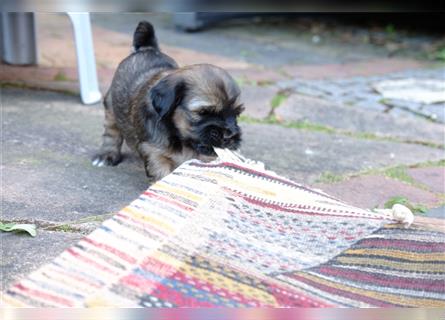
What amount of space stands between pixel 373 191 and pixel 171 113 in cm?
109

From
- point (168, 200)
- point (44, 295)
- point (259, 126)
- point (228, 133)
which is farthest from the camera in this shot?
point (259, 126)

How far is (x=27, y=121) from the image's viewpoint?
4.24 m

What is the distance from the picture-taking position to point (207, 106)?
3.13 metres

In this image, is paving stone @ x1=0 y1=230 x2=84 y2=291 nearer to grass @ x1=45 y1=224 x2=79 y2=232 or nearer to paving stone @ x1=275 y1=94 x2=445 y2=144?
grass @ x1=45 y1=224 x2=79 y2=232

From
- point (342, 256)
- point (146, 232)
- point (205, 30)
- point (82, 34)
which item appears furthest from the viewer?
point (205, 30)

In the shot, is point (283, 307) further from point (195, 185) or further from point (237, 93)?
point (237, 93)

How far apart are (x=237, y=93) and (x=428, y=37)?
489 cm

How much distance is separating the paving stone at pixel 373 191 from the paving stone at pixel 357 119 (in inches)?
34.8

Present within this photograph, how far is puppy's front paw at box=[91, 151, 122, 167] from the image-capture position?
3729 millimetres

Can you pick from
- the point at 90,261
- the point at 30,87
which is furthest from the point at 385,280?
the point at 30,87

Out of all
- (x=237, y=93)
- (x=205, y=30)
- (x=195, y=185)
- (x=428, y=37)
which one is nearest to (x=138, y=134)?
(x=237, y=93)

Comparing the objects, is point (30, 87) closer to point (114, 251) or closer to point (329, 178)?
point (329, 178)

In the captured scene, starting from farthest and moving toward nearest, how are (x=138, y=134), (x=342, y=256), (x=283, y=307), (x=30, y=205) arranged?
(x=138, y=134), (x=30, y=205), (x=342, y=256), (x=283, y=307)

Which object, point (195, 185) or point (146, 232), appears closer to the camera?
point (146, 232)
